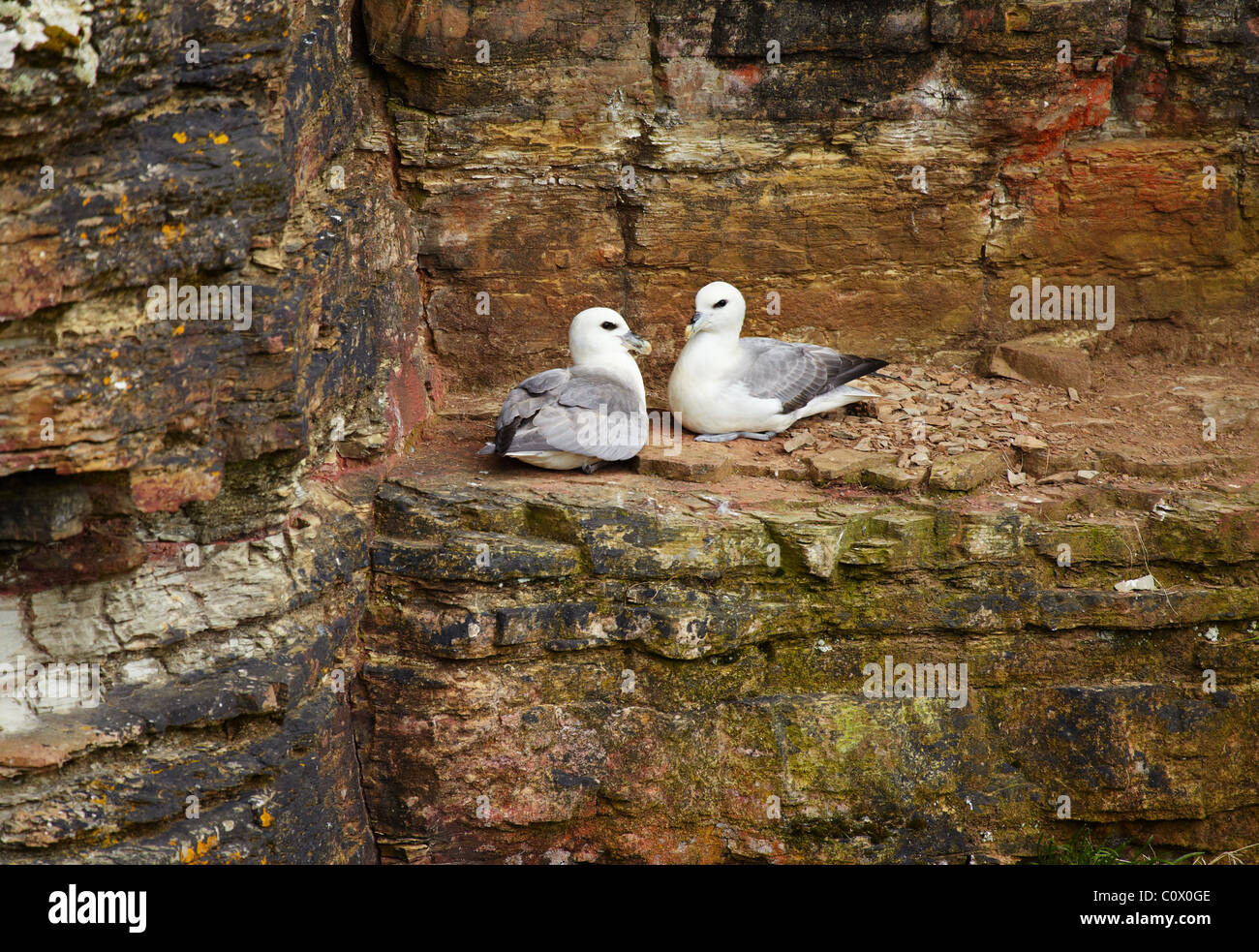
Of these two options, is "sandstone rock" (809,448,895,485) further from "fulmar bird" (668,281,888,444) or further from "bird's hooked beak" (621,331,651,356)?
"bird's hooked beak" (621,331,651,356)

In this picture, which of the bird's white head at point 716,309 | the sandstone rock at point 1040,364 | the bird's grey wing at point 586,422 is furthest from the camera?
the sandstone rock at point 1040,364

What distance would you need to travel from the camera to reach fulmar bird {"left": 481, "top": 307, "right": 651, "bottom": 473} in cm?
620

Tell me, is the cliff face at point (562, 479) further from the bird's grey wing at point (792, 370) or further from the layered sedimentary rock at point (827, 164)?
the bird's grey wing at point (792, 370)

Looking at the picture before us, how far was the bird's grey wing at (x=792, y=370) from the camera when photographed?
6656mm

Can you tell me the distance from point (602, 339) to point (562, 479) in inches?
30.7

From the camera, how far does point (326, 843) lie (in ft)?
19.0

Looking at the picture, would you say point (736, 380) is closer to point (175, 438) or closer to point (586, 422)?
point (586, 422)

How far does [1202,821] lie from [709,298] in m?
3.64

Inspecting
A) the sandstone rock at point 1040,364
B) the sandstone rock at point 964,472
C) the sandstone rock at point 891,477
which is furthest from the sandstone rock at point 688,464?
the sandstone rock at point 1040,364

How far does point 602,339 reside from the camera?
21.6 ft

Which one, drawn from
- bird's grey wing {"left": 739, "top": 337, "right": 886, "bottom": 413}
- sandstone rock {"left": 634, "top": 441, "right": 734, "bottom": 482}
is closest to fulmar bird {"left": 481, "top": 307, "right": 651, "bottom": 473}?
sandstone rock {"left": 634, "top": 441, "right": 734, "bottom": 482}

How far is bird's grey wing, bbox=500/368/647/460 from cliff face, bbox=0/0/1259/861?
23 cm

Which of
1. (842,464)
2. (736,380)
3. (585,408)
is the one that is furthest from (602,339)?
(842,464)

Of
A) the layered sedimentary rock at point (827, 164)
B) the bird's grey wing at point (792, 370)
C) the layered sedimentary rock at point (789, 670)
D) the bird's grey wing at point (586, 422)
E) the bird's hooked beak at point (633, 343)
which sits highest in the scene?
the layered sedimentary rock at point (827, 164)
